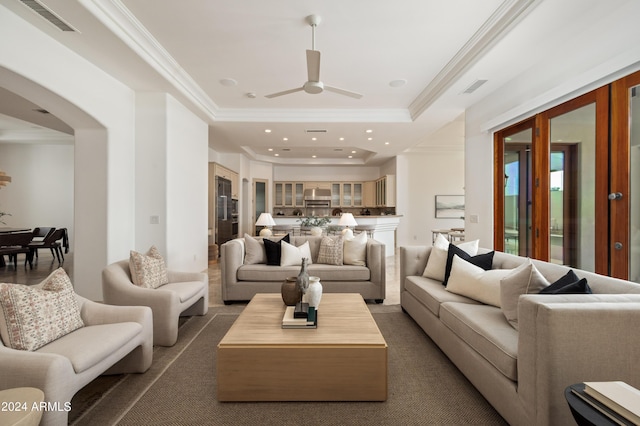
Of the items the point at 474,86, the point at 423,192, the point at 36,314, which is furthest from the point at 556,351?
the point at 423,192

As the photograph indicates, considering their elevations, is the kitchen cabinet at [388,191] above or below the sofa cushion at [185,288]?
above

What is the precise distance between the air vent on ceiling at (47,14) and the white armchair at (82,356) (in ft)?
8.14

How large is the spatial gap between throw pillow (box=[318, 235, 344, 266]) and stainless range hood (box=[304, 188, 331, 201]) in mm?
6843

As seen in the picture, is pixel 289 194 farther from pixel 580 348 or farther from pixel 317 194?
pixel 580 348

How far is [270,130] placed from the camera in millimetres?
6492

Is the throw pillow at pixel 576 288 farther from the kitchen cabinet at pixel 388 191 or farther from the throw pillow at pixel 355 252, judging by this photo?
the kitchen cabinet at pixel 388 191

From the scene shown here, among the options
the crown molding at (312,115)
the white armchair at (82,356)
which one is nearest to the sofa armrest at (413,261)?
the white armchair at (82,356)

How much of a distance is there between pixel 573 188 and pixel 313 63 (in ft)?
10.3

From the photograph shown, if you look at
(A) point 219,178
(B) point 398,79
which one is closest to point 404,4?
(B) point 398,79

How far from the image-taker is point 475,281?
261cm

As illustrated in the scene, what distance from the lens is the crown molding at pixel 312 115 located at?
581 centimetres

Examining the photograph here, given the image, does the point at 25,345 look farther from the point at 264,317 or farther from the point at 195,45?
the point at 195,45

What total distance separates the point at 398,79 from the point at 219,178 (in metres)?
5.03

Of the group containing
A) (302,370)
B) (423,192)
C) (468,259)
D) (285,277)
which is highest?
(423,192)
